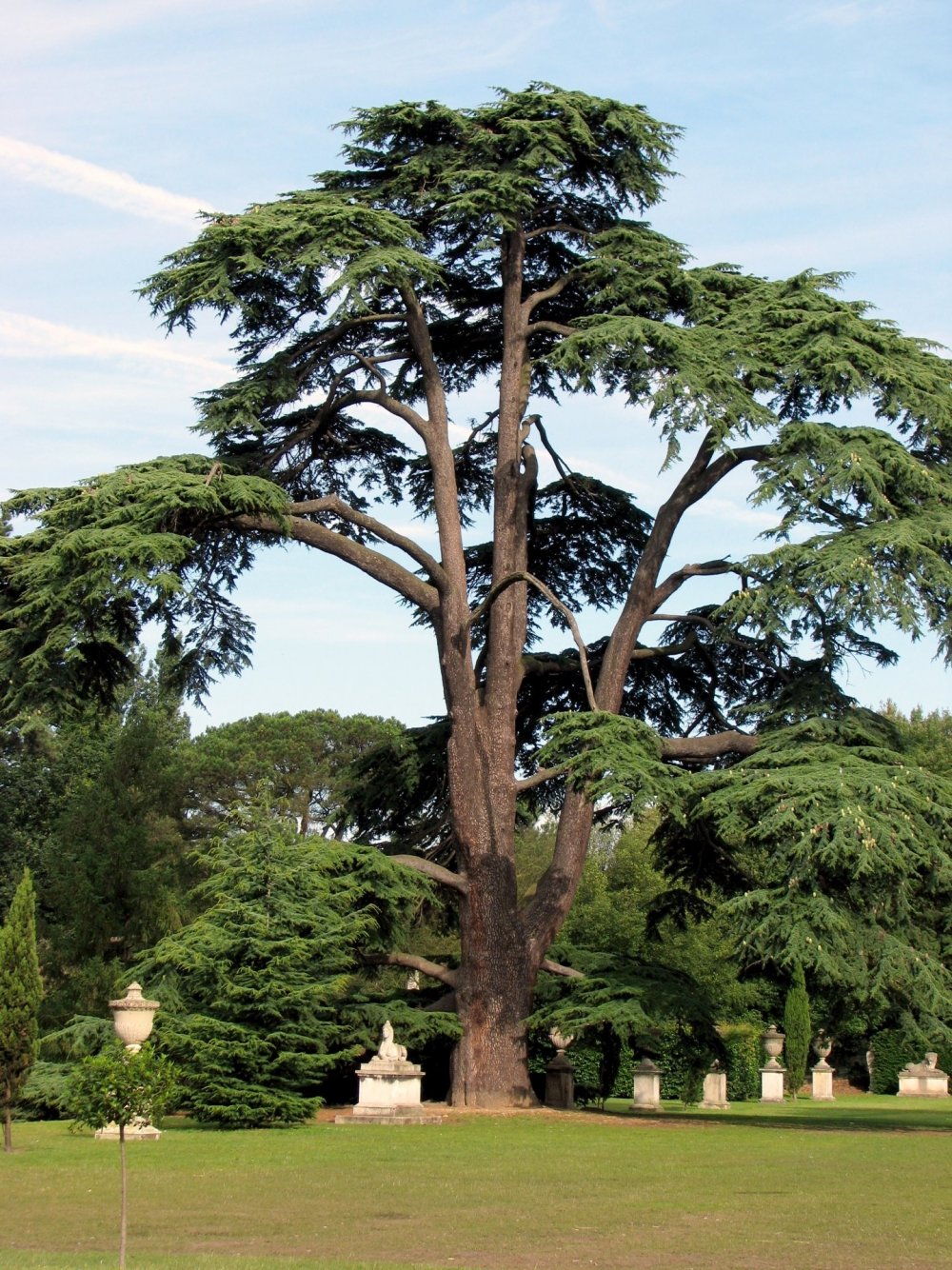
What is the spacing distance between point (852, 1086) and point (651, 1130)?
25.8m

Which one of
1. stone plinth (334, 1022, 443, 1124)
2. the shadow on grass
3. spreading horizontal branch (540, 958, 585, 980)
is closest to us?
stone plinth (334, 1022, 443, 1124)

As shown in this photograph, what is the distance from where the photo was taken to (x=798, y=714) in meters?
20.6

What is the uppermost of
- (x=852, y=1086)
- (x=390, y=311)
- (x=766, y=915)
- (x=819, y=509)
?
(x=390, y=311)

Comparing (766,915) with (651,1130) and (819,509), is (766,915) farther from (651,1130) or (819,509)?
(819,509)

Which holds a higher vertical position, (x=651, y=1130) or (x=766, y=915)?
(x=766, y=915)

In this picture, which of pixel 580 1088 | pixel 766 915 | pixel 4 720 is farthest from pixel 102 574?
pixel 580 1088

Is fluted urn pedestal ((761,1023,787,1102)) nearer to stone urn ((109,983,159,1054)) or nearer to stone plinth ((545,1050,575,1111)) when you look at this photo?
stone plinth ((545,1050,575,1111))

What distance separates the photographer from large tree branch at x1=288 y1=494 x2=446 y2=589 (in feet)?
73.2

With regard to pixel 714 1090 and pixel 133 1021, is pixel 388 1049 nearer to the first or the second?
pixel 133 1021

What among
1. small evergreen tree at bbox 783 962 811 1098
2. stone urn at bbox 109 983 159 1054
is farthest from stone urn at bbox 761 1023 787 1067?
stone urn at bbox 109 983 159 1054

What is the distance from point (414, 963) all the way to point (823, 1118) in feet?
24.5

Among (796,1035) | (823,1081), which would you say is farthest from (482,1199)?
(823,1081)

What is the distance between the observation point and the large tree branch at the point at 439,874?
2158 cm

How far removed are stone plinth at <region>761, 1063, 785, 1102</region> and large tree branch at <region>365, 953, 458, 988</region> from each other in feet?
47.6
